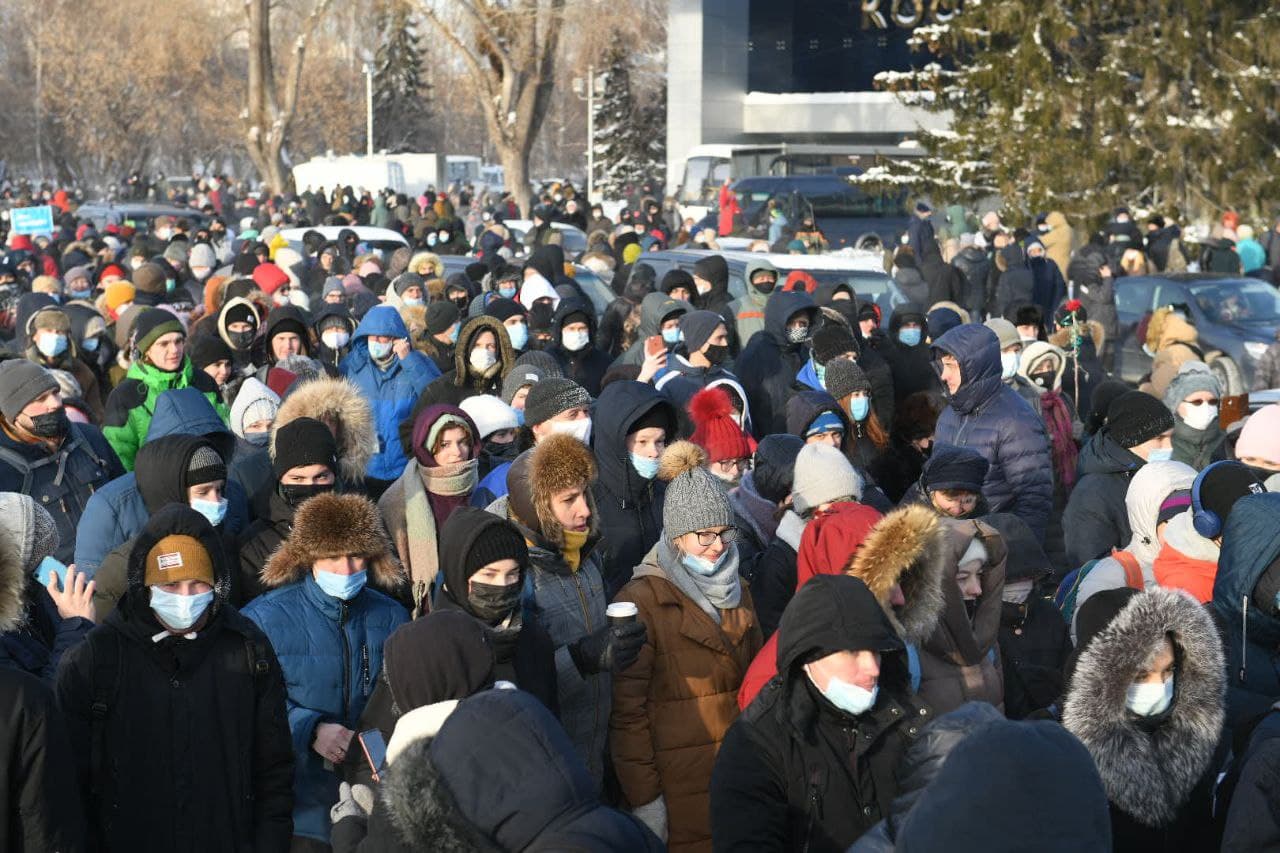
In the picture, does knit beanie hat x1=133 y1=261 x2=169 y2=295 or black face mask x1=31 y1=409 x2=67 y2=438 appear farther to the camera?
knit beanie hat x1=133 y1=261 x2=169 y2=295

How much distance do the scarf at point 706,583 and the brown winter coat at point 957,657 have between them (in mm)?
661

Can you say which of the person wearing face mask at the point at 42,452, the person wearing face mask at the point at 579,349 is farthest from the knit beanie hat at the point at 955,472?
the person wearing face mask at the point at 579,349

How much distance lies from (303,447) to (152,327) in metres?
2.77

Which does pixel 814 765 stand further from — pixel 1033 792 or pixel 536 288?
pixel 536 288

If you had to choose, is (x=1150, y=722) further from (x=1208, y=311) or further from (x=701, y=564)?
(x=1208, y=311)

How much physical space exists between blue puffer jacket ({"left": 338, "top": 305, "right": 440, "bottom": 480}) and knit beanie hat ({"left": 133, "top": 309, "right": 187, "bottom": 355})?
3.16 feet

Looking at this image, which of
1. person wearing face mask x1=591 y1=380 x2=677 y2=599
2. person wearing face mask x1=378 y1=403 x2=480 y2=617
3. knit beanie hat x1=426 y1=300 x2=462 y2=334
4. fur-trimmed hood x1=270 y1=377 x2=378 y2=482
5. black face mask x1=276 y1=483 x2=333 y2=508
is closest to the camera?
black face mask x1=276 y1=483 x2=333 y2=508

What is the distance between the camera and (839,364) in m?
9.21

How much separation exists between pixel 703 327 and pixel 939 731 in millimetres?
6018

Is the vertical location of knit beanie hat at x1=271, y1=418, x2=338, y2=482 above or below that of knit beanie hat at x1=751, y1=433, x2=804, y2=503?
above

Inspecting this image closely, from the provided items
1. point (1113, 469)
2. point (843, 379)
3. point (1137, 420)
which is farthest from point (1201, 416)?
point (843, 379)

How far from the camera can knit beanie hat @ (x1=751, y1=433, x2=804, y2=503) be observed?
7016 millimetres

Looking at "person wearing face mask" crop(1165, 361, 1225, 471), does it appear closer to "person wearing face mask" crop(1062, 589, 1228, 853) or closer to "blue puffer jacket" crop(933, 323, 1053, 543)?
"blue puffer jacket" crop(933, 323, 1053, 543)

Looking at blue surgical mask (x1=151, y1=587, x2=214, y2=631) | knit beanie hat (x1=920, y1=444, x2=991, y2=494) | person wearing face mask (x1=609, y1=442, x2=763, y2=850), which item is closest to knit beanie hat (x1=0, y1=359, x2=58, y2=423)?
blue surgical mask (x1=151, y1=587, x2=214, y2=631)
